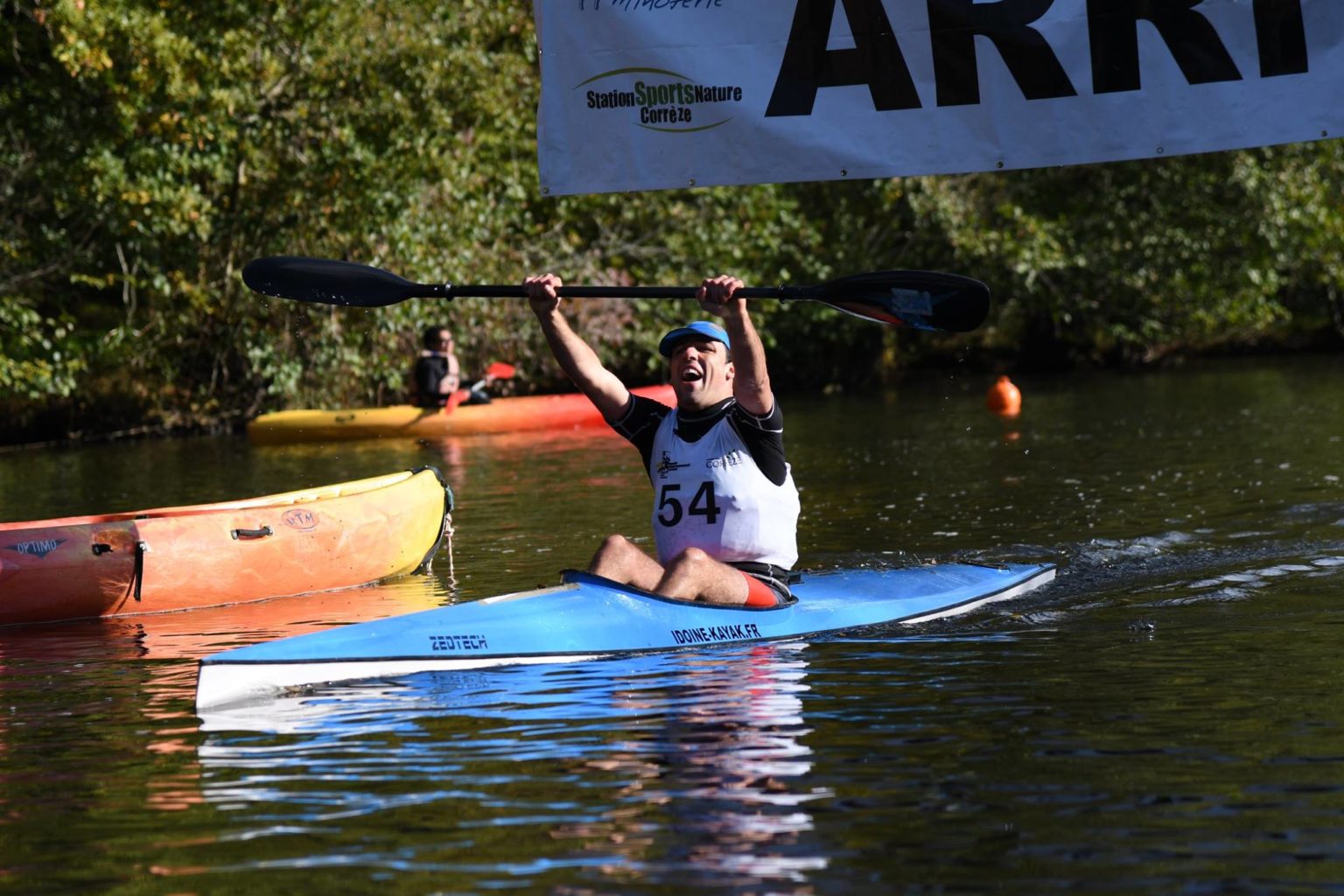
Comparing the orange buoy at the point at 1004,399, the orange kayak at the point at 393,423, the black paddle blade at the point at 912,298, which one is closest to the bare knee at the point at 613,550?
the black paddle blade at the point at 912,298

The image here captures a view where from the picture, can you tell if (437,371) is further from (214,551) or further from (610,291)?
(610,291)

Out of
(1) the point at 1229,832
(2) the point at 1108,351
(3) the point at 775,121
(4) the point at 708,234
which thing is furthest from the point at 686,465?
(2) the point at 1108,351

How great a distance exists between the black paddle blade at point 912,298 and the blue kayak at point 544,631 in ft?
4.01

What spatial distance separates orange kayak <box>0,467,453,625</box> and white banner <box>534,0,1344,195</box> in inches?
129

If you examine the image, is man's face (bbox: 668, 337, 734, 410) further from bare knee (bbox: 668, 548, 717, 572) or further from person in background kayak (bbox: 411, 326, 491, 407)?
person in background kayak (bbox: 411, 326, 491, 407)

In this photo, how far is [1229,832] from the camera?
427 cm

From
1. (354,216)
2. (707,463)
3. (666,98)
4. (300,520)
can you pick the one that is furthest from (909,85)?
(354,216)

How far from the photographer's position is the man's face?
7.27 meters

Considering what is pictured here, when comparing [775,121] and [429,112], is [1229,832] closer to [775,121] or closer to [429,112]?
[775,121]

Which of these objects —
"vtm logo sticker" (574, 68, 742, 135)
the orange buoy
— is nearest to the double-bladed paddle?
"vtm logo sticker" (574, 68, 742, 135)

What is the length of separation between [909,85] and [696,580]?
6.80 ft

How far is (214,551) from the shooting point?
362 inches

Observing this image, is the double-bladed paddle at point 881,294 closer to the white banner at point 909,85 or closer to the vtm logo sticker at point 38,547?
the white banner at point 909,85

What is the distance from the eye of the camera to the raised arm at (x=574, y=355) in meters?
7.39
